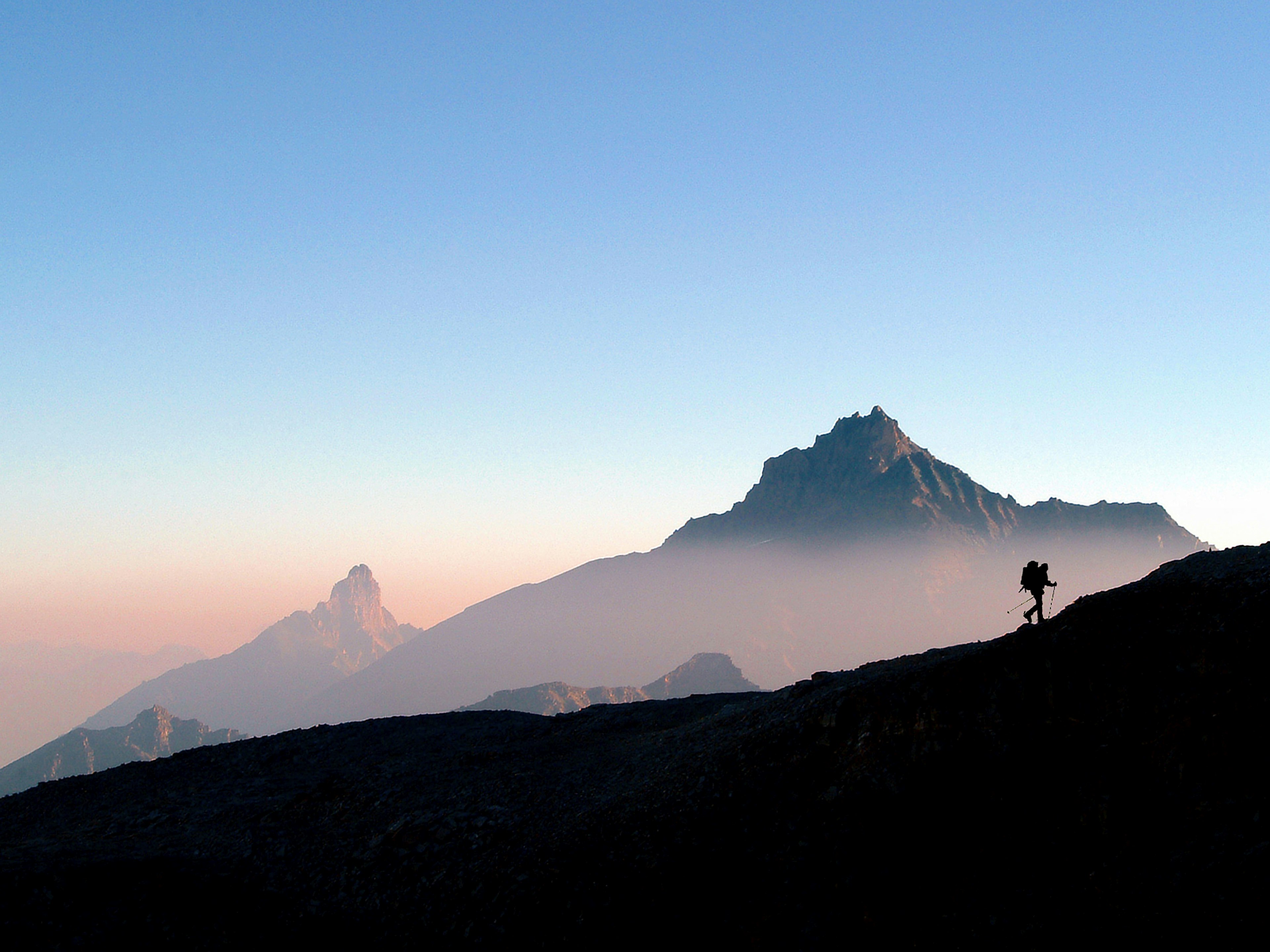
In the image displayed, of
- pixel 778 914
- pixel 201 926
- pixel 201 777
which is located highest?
pixel 201 777

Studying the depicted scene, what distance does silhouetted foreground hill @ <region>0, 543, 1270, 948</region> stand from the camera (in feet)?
53.2

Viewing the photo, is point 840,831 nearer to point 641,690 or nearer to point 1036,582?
point 1036,582

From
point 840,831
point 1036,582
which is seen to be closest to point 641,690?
point 1036,582

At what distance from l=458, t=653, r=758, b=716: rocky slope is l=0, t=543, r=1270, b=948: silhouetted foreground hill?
14608 centimetres

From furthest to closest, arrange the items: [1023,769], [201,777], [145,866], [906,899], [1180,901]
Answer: [201,777] < [145,866] < [1023,769] < [906,899] < [1180,901]

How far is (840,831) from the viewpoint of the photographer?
19.5 meters

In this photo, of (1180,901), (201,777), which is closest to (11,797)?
(201,777)

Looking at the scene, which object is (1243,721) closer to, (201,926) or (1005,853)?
(1005,853)

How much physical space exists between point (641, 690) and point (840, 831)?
155 metres

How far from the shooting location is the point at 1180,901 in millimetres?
14586

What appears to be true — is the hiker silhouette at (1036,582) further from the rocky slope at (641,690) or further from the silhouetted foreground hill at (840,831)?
the rocky slope at (641,690)

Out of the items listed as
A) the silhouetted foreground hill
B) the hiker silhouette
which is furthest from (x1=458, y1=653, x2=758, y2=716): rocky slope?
the silhouetted foreground hill

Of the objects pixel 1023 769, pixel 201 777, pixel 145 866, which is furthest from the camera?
pixel 201 777

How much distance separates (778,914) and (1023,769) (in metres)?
6.96
